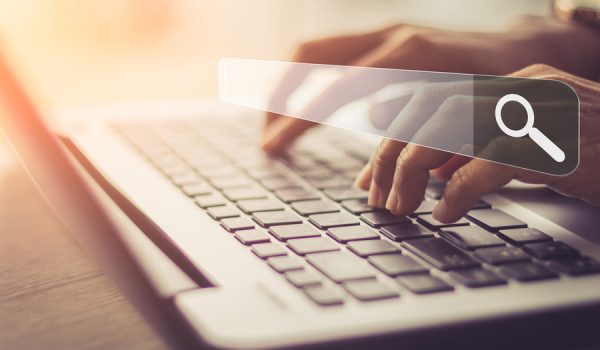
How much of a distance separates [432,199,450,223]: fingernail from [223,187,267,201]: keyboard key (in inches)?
5.9

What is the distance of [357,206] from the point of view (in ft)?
1.77

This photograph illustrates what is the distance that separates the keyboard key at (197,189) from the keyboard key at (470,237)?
8.1 inches

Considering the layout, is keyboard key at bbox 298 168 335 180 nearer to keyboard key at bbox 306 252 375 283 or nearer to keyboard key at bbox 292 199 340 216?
keyboard key at bbox 292 199 340 216

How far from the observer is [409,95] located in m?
0.63

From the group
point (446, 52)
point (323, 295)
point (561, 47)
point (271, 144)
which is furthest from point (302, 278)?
point (561, 47)

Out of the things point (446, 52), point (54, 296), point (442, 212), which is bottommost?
point (54, 296)

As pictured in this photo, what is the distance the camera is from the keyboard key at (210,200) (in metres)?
0.54

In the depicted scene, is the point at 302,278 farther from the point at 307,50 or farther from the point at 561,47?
the point at 561,47

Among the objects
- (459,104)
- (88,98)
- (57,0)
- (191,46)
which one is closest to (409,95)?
(459,104)

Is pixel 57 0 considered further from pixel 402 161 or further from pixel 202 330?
pixel 202 330

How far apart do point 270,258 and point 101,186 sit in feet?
0.72

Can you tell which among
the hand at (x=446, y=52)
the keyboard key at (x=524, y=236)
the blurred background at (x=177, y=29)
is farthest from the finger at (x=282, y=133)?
the blurred background at (x=177, y=29)

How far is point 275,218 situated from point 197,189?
11 cm

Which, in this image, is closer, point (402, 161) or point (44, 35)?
point (402, 161)
